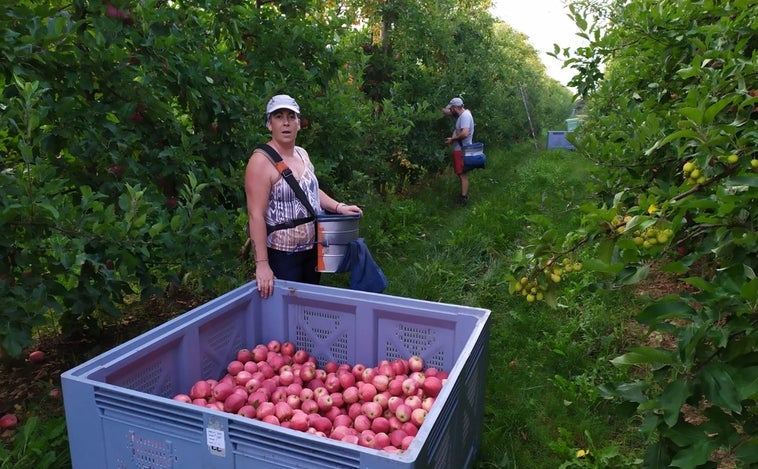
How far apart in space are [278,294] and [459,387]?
1.25m

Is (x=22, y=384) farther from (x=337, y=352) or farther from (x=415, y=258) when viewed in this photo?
(x=415, y=258)

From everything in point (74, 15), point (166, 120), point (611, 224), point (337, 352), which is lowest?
point (337, 352)

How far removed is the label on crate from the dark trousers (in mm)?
1558

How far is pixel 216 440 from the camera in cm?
154

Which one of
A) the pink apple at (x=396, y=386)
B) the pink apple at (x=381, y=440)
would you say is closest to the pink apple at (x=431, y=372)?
the pink apple at (x=396, y=386)

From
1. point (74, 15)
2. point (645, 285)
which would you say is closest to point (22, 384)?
point (74, 15)

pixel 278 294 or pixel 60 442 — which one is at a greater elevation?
pixel 278 294

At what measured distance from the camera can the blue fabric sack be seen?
3.01 meters

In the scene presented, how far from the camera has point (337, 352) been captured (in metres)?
2.76

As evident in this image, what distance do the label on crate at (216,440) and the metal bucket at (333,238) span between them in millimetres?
1535

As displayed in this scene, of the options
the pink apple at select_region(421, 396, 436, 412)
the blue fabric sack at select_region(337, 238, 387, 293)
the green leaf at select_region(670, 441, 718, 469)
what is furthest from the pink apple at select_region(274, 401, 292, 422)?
the green leaf at select_region(670, 441, 718, 469)

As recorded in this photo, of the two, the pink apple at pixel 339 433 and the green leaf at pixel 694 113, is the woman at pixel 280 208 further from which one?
the green leaf at pixel 694 113

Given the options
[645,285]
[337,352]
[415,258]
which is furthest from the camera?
[415,258]

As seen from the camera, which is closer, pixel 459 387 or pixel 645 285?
pixel 459 387
